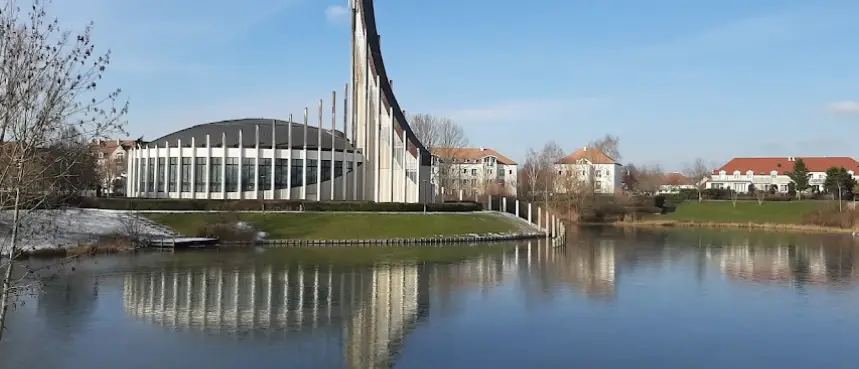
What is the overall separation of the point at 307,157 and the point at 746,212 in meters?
44.6

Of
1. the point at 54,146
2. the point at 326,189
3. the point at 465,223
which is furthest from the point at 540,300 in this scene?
the point at 326,189

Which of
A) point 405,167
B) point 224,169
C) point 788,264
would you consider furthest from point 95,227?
point 788,264

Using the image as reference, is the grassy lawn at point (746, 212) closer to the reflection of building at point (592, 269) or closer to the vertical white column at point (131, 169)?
the reflection of building at point (592, 269)

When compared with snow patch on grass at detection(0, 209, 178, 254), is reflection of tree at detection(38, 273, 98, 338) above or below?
below

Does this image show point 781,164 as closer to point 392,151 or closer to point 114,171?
point 392,151

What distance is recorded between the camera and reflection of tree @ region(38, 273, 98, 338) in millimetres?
16250

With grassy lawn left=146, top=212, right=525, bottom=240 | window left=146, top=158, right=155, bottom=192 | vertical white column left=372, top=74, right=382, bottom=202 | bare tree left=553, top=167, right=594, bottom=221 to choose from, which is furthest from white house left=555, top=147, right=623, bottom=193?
window left=146, top=158, right=155, bottom=192

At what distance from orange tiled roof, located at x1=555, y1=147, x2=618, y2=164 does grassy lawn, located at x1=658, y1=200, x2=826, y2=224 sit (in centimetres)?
1469

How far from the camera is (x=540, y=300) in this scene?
20625mm

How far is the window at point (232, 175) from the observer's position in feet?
164

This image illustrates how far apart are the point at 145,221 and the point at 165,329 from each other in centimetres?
2413

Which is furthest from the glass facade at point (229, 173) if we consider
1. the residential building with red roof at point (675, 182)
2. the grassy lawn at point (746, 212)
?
the residential building with red roof at point (675, 182)

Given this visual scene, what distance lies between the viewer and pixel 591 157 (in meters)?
85.8

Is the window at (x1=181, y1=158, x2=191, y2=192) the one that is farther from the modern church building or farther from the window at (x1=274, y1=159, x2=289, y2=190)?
the window at (x1=274, y1=159, x2=289, y2=190)
